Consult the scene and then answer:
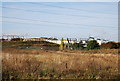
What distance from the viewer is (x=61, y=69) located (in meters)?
7.86

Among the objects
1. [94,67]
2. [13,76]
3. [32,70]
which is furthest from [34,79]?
[94,67]

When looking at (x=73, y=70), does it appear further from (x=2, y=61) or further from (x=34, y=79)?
(x=2, y=61)

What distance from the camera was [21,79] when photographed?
6.17 m

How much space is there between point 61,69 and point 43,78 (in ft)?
5.54

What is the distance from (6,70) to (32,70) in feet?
3.51

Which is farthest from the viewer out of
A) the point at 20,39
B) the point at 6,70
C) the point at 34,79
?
the point at 20,39

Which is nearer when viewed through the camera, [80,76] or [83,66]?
[80,76]


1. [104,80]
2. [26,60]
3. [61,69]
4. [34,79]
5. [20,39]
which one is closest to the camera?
[34,79]

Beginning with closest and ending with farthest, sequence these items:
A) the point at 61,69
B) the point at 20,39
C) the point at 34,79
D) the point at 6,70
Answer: the point at 34,79 < the point at 6,70 < the point at 61,69 < the point at 20,39

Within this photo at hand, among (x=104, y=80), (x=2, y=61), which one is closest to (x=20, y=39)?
(x=2, y=61)

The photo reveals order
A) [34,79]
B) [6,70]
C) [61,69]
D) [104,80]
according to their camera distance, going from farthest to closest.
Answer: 1. [61,69]
2. [6,70]
3. [104,80]
4. [34,79]

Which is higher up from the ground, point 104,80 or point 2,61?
point 2,61

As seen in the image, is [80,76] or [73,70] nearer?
[80,76]

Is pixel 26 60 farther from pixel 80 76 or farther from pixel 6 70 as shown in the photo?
pixel 80 76
